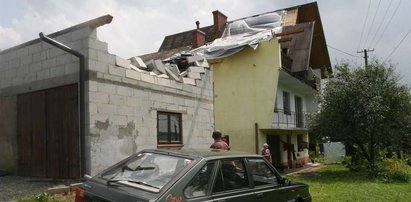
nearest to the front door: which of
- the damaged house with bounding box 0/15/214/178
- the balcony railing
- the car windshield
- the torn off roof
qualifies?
the balcony railing

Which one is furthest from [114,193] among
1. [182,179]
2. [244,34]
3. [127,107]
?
[244,34]

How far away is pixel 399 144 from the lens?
2097 cm

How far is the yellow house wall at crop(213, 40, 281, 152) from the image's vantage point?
2223 cm

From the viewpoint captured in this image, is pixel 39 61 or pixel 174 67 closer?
pixel 39 61

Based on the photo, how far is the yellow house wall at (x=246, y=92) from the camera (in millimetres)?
22234

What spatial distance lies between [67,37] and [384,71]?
14663 millimetres

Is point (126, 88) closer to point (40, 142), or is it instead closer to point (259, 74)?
point (40, 142)

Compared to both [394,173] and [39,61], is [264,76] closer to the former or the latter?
[394,173]

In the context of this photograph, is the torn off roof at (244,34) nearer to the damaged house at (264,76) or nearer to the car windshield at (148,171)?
the damaged house at (264,76)

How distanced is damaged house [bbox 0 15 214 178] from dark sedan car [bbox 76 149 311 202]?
5215mm

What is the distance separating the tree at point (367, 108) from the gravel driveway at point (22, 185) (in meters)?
13.3

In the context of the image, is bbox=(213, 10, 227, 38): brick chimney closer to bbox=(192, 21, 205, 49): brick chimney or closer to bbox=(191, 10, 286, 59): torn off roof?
bbox=(191, 10, 286, 59): torn off roof

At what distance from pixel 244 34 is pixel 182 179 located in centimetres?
2195

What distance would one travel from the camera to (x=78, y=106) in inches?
425
